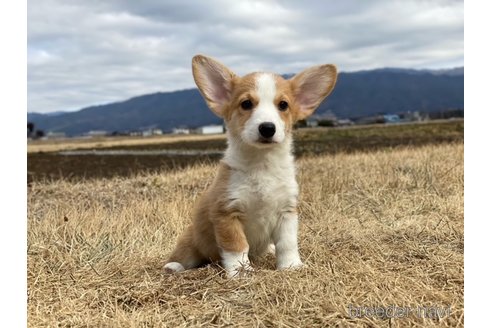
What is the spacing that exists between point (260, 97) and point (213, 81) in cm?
63

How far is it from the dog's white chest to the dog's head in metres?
0.36

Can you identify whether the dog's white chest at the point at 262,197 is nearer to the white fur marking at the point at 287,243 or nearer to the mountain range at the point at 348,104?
the white fur marking at the point at 287,243

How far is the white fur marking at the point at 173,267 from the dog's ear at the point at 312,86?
171 cm

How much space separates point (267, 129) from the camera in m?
4.07

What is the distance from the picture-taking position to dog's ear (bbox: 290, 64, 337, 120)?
4.66 m

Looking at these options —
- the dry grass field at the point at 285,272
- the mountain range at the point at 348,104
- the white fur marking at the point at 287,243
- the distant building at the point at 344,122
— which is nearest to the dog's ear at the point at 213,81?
the white fur marking at the point at 287,243

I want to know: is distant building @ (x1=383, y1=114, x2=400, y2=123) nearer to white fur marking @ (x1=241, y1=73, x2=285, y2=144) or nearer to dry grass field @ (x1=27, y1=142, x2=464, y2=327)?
dry grass field @ (x1=27, y1=142, x2=464, y2=327)

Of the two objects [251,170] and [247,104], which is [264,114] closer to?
[247,104]

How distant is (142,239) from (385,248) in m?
2.72

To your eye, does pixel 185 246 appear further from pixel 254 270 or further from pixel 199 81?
pixel 199 81

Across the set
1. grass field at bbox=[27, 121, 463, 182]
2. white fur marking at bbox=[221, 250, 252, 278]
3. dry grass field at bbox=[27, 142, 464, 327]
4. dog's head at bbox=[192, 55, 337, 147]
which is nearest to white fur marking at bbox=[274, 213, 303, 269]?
dry grass field at bbox=[27, 142, 464, 327]

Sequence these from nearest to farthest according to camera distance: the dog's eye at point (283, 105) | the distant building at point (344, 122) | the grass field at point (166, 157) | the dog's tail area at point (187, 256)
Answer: the dog's eye at point (283, 105)
the dog's tail area at point (187, 256)
the grass field at point (166, 157)
the distant building at point (344, 122)

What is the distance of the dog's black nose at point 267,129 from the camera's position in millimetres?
4055
